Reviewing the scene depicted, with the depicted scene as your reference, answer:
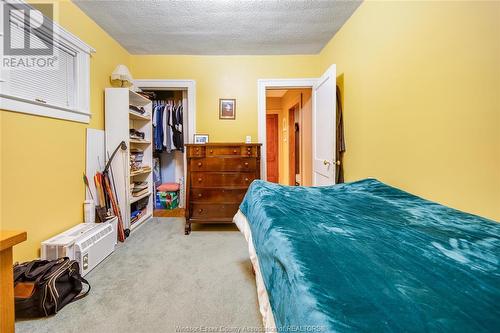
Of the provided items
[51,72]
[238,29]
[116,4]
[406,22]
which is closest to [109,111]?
[51,72]

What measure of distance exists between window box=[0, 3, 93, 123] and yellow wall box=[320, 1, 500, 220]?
280 centimetres

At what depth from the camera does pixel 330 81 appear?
249 centimetres

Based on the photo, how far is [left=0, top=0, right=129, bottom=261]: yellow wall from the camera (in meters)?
1.61

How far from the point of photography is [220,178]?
2.79 metres

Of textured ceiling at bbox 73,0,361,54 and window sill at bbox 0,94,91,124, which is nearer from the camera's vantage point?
window sill at bbox 0,94,91,124

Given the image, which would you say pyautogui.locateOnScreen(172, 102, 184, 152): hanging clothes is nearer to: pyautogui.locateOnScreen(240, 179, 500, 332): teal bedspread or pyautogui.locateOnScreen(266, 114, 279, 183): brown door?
pyautogui.locateOnScreen(240, 179, 500, 332): teal bedspread

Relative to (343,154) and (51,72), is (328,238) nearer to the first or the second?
(343,154)

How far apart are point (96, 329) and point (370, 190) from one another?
193cm

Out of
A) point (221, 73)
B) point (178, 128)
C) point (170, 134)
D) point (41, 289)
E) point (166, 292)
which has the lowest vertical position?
point (166, 292)

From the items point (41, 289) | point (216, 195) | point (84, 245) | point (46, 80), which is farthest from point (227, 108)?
point (41, 289)

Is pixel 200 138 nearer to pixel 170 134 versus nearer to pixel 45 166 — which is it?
pixel 170 134

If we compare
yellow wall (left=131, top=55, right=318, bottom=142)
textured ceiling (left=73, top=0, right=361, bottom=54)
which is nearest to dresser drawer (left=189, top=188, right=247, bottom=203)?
yellow wall (left=131, top=55, right=318, bottom=142)

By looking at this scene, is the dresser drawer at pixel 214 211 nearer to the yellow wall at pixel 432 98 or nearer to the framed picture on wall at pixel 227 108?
the framed picture on wall at pixel 227 108

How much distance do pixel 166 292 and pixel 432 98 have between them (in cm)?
220
